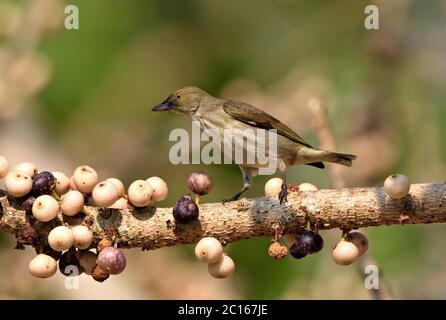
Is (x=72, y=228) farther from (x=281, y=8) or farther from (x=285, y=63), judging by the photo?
(x=281, y=8)

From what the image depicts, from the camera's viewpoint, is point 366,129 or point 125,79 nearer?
point 366,129

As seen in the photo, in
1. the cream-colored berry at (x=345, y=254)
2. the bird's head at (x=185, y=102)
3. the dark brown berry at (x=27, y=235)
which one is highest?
the bird's head at (x=185, y=102)

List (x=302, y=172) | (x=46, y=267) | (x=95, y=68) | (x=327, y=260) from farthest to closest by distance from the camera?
(x=95, y=68) < (x=302, y=172) < (x=327, y=260) < (x=46, y=267)

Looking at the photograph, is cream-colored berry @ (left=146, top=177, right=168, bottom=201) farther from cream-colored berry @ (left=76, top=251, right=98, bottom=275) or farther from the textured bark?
cream-colored berry @ (left=76, top=251, right=98, bottom=275)

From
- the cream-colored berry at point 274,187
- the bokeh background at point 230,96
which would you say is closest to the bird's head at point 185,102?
the bokeh background at point 230,96

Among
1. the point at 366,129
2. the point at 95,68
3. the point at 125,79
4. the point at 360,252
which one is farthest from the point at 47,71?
the point at 360,252

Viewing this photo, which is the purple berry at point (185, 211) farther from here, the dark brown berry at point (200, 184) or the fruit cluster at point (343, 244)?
the fruit cluster at point (343, 244)

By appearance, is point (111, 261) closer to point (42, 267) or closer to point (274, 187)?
point (42, 267)

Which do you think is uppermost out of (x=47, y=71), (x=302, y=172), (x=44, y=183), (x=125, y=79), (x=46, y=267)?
(x=125, y=79)
